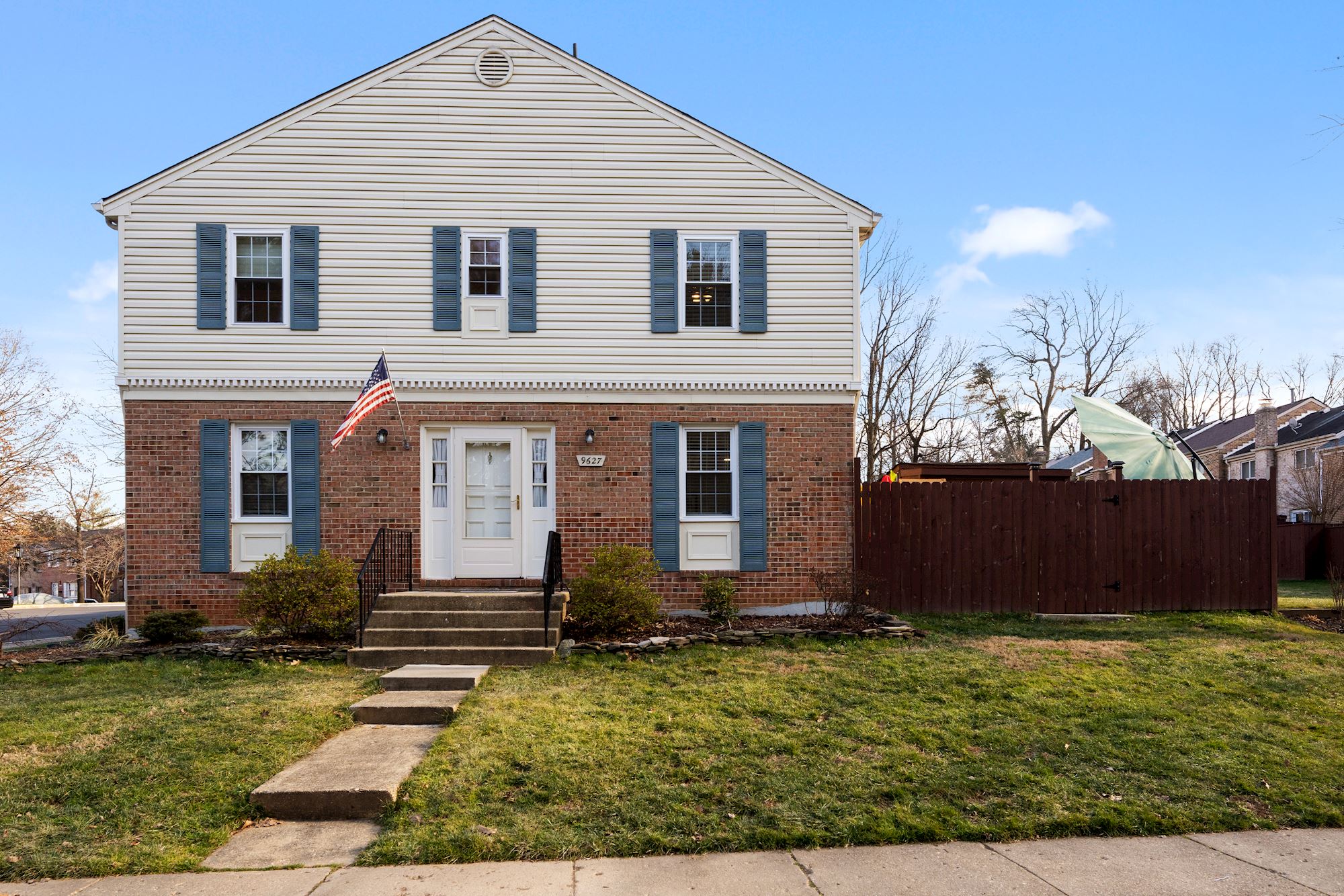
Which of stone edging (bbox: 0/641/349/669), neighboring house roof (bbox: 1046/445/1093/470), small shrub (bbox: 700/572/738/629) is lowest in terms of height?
stone edging (bbox: 0/641/349/669)

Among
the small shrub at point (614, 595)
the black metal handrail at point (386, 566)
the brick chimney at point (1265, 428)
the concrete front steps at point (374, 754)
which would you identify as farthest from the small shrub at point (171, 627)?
the brick chimney at point (1265, 428)

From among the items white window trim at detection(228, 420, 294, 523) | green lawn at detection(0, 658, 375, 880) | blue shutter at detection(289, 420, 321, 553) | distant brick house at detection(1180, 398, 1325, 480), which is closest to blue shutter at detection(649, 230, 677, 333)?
blue shutter at detection(289, 420, 321, 553)

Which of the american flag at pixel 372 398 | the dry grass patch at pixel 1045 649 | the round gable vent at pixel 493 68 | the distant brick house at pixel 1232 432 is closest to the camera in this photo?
the dry grass patch at pixel 1045 649

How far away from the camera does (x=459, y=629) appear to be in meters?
9.52

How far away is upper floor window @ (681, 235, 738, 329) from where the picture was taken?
1201 centimetres

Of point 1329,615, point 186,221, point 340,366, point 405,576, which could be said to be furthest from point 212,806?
point 1329,615

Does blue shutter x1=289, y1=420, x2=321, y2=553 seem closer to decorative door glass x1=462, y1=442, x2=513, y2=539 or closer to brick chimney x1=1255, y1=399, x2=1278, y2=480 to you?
decorative door glass x1=462, y1=442, x2=513, y2=539

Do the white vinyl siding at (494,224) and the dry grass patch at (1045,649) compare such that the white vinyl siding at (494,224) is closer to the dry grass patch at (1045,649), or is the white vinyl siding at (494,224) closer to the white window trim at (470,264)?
the white window trim at (470,264)

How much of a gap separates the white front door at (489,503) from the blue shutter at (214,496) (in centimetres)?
301

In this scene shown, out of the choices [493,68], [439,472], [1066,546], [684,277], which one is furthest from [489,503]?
[1066,546]

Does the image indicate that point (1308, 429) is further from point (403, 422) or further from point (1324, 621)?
point (403, 422)

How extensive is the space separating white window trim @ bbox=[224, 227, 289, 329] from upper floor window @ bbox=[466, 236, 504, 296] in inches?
96.3

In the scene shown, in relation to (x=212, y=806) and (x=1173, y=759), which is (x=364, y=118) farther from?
(x=1173, y=759)

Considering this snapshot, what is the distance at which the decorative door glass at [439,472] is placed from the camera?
1167cm
